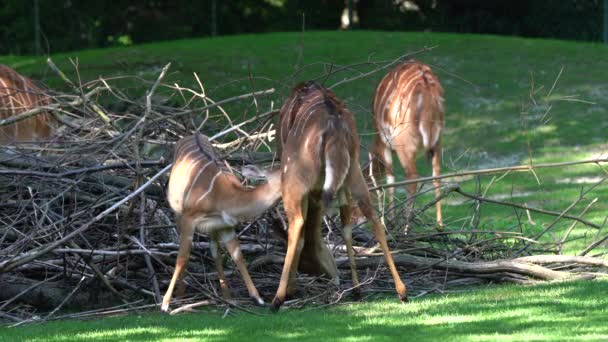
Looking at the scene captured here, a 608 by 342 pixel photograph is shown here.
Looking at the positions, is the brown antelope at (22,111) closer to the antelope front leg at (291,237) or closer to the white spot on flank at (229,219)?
the white spot on flank at (229,219)

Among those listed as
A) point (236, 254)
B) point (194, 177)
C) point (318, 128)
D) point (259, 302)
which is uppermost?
point (318, 128)

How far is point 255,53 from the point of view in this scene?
19.0 meters

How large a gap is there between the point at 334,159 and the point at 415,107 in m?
4.42

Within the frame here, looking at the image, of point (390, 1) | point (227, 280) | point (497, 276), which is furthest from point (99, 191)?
point (390, 1)

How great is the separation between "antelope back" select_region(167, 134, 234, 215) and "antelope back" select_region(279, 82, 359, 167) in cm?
43

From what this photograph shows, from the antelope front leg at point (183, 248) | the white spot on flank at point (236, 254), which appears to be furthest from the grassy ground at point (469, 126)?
the white spot on flank at point (236, 254)

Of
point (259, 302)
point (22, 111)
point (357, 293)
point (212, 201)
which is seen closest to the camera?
point (212, 201)

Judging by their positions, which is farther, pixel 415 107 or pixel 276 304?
pixel 415 107

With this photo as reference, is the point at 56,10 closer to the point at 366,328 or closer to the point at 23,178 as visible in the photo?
the point at 23,178

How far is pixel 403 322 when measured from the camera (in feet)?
20.2

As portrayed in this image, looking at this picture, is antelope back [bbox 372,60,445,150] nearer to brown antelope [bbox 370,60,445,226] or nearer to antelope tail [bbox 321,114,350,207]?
brown antelope [bbox 370,60,445,226]

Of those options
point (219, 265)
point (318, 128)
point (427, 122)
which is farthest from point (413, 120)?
point (318, 128)

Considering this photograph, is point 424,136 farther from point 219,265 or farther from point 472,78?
point 472,78

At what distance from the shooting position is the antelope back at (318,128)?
22.3ft
